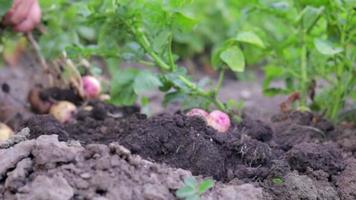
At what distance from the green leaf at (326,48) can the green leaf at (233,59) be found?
12.3 inches

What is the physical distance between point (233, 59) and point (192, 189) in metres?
0.97

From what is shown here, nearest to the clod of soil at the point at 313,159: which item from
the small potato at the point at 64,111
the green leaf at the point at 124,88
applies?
the green leaf at the point at 124,88

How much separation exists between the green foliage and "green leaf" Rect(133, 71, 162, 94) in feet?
2.35

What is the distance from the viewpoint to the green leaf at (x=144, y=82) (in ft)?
8.34

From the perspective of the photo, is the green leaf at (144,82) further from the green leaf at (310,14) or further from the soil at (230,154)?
the green leaf at (310,14)

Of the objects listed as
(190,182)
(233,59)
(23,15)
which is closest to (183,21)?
(233,59)

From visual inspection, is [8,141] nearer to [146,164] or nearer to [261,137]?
[146,164]

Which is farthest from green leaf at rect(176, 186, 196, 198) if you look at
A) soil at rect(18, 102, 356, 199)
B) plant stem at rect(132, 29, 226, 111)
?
plant stem at rect(132, 29, 226, 111)

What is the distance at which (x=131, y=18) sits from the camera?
2.55m

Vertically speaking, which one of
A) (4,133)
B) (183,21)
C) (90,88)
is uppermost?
(183,21)

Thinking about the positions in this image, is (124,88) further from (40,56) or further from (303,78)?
(303,78)

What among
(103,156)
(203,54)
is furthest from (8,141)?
(203,54)

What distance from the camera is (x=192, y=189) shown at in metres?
1.88

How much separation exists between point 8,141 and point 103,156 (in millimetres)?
451
